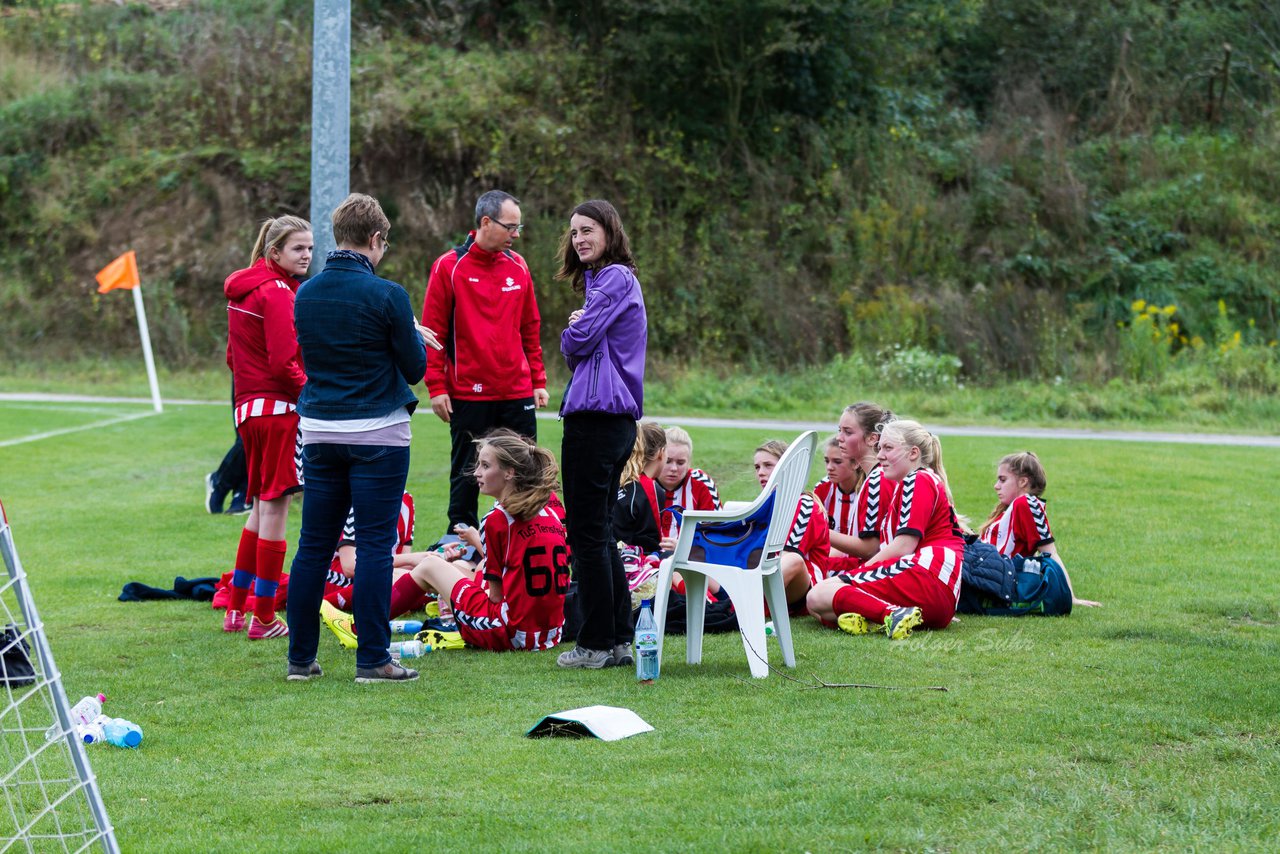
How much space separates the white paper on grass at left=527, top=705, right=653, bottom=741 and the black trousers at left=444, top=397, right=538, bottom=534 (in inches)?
116

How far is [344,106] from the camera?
803 centimetres

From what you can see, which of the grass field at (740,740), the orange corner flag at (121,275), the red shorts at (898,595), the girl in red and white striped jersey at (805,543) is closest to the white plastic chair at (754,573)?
the grass field at (740,740)

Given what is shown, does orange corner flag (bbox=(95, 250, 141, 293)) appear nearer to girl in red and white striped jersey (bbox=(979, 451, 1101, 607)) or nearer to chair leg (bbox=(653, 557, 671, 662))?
girl in red and white striped jersey (bbox=(979, 451, 1101, 607))

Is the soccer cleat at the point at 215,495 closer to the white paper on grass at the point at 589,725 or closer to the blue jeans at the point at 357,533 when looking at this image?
the blue jeans at the point at 357,533

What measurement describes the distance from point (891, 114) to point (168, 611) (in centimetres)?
2014

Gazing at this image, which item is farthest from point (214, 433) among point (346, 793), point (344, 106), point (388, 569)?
point (346, 793)

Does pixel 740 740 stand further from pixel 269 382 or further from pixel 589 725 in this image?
pixel 269 382

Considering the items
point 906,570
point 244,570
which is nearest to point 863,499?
point 906,570

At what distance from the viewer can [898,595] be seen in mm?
6473

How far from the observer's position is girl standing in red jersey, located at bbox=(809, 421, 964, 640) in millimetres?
6457

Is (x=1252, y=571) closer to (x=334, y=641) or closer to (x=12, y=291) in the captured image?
(x=334, y=641)

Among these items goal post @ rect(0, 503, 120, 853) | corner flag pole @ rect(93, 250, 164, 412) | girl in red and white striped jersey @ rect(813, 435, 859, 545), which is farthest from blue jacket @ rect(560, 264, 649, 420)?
corner flag pole @ rect(93, 250, 164, 412)

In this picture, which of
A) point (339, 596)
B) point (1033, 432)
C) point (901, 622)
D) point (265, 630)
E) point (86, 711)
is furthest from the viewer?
point (1033, 432)

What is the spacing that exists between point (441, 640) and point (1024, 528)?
2973 mm
